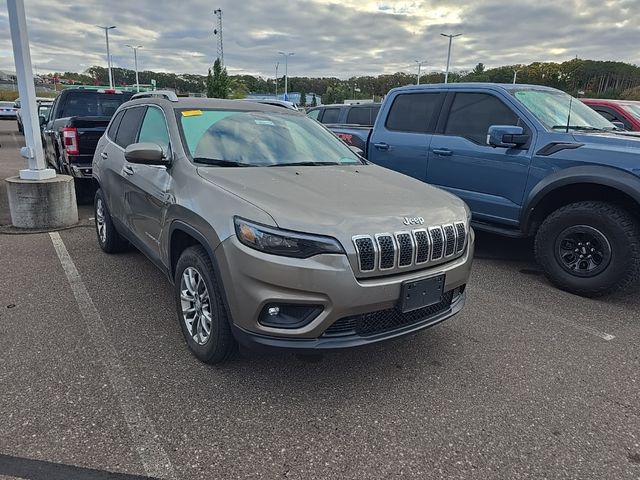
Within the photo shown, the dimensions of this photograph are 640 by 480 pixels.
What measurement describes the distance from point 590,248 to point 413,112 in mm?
2777

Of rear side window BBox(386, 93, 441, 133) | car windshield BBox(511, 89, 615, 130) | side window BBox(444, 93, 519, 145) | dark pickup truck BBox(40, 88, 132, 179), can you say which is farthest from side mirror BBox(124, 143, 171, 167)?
dark pickup truck BBox(40, 88, 132, 179)

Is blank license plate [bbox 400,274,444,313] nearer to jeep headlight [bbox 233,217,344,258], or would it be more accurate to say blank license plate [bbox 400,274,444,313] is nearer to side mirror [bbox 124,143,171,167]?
jeep headlight [bbox 233,217,344,258]

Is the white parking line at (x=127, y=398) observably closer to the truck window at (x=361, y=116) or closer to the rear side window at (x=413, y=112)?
the rear side window at (x=413, y=112)

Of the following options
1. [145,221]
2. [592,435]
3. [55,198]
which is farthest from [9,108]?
[592,435]

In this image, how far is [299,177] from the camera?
325 centimetres

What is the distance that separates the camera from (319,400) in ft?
9.25

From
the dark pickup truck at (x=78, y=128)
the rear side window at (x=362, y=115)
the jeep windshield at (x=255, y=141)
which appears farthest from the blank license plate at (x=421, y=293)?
the rear side window at (x=362, y=115)

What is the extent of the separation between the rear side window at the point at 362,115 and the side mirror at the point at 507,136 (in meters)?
6.42

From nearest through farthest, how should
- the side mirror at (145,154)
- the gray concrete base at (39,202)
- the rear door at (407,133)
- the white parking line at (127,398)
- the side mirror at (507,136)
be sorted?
the white parking line at (127,398), the side mirror at (145,154), the side mirror at (507,136), the rear door at (407,133), the gray concrete base at (39,202)

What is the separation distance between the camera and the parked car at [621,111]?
7.56 metres

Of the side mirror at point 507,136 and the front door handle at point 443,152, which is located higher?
the side mirror at point 507,136

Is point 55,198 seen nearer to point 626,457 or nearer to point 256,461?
point 256,461

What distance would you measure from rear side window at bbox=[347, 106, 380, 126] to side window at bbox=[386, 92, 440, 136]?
4.67 metres

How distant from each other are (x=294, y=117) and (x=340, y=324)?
240cm
